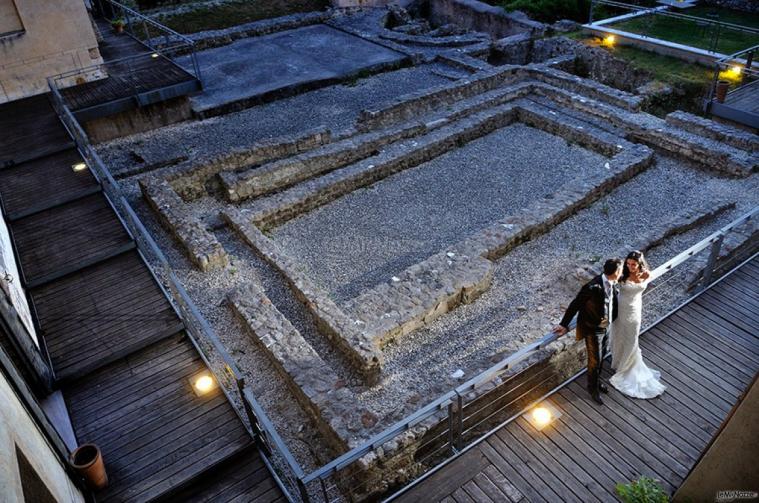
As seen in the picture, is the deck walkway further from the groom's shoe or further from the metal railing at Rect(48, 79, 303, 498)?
the groom's shoe

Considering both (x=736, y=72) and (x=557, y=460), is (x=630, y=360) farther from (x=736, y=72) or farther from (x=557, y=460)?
(x=736, y=72)

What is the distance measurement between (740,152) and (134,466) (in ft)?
39.4

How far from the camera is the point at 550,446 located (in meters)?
4.83

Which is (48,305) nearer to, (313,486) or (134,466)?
(134,466)

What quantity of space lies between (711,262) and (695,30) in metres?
14.9

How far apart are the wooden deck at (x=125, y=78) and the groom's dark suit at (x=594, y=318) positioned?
1130 centimetres

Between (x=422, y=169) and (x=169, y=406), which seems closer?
(x=169, y=406)

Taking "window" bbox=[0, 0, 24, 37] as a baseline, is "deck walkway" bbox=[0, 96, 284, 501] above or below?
below

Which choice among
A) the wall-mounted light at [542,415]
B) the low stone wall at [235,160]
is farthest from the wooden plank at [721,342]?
the low stone wall at [235,160]

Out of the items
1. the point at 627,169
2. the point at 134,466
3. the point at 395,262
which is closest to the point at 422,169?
the point at 395,262

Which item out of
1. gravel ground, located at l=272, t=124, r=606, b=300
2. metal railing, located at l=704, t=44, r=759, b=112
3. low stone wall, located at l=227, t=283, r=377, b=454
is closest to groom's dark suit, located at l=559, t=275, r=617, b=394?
low stone wall, located at l=227, t=283, r=377, b=454

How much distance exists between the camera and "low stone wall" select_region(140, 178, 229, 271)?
27.8ft

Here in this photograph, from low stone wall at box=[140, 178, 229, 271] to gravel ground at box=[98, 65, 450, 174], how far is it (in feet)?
5.58

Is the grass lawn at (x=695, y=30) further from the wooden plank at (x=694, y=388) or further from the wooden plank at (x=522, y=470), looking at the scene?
the wooden plank at (x=522, y=470)
